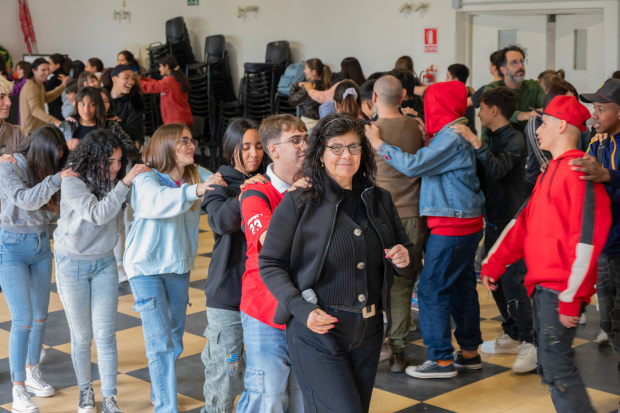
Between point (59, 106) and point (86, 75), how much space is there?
221 cm

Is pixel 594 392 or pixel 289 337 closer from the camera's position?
pixel 289 337

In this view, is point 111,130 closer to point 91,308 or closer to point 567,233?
point 91,308

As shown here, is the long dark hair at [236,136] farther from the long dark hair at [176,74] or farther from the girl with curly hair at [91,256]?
the long dark hair at [176,74]

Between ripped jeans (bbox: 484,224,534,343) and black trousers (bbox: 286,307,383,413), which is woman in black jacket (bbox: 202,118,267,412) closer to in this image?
black trousers (bbox: 286,307,383,413)

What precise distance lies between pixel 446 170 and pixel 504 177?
519mm

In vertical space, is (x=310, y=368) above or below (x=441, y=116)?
below

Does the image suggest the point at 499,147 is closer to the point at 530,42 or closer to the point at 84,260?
the point at 84,260

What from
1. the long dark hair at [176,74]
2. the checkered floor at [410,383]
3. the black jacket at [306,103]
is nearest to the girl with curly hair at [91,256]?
the checkered floor at [410,383]

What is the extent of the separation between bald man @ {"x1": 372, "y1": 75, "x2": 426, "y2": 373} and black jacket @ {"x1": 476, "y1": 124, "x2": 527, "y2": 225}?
42 centimetres

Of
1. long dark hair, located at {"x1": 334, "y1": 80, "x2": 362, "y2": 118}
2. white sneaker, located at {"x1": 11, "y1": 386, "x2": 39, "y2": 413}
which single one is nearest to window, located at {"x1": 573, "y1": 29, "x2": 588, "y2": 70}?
long dark hair, located at {"x1": 334, "y1": 80, "x2": 362, "y2": 118}

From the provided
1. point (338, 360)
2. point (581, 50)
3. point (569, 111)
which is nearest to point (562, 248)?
point (569, 111)

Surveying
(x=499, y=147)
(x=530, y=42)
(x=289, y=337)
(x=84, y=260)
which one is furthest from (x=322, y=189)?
(x=530, y=42)

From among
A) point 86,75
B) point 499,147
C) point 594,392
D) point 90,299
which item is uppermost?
point 86,75

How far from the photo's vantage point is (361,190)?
2.24 meters
